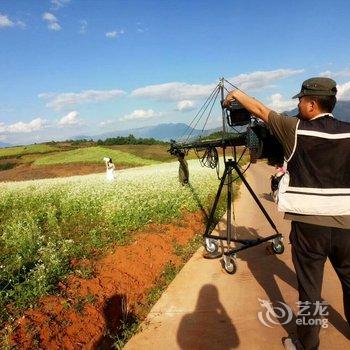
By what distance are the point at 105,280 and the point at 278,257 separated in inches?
147

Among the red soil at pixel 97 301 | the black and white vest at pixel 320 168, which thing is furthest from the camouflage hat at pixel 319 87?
the red soil at pixel 97 301

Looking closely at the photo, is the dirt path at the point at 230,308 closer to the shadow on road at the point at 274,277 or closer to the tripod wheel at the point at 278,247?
the shadow on road at the point at 274,277

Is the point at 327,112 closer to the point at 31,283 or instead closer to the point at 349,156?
the point at 349,156

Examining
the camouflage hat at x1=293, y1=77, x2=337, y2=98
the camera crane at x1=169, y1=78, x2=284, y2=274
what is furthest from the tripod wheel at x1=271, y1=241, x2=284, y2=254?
the camouflage hat at x1=293, y1=77, x2=337, y2=98

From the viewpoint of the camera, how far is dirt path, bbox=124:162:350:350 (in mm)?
4980

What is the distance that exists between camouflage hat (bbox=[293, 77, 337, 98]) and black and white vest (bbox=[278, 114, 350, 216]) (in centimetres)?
25

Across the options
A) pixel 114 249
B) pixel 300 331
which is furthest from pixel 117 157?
pixel 300 331

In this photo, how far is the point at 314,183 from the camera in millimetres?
3982

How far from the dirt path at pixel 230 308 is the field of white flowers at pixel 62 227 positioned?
227 centimetres

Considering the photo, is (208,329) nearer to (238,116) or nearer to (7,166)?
(238,116)

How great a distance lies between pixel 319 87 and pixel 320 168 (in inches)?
34.1

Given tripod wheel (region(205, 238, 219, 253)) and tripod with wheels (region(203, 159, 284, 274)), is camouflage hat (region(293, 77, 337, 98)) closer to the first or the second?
tripod with wheels (region(203, 159, 284, 274))

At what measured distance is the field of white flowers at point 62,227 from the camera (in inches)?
270

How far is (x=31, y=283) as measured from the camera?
262 inches
